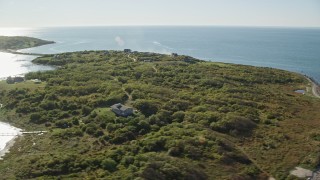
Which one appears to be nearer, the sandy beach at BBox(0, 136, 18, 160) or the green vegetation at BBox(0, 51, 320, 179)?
the green vegetation at BBox(0, 51, 320, 179)

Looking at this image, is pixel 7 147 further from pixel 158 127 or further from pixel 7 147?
pixel 158 127

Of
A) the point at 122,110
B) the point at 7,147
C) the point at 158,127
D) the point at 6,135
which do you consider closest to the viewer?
the point at 7,147

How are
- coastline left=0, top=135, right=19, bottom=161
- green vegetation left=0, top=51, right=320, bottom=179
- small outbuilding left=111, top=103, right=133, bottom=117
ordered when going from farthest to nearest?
small outbuilding left=111, top=103, right=133, bottom=117 → coastline left=0, top=135, right=19, bottom=161 → green vegetation left=0, top=51, right=320, bottom=179

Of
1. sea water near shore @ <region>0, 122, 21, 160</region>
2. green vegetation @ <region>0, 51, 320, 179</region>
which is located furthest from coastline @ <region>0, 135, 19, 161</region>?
green vegetation @ <region>0, 51, 320, 179</region>

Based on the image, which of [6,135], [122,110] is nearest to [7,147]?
[6,135]

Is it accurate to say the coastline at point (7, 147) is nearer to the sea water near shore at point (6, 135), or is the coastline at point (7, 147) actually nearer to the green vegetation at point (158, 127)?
the sea water near shore at point (6, 135)

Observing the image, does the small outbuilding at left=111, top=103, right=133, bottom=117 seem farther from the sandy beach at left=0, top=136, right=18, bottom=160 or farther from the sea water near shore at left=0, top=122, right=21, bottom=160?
the sandy beach at left=0, top=136, right=18, bottom=160

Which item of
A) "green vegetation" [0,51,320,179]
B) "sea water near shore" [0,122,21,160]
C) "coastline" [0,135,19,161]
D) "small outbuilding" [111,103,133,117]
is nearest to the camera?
"green vegetation" [0,51,320,179]

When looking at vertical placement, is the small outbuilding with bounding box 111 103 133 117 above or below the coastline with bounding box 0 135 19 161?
above

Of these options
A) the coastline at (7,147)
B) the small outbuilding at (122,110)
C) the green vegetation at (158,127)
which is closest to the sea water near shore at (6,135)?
the coastline at (7,147)
